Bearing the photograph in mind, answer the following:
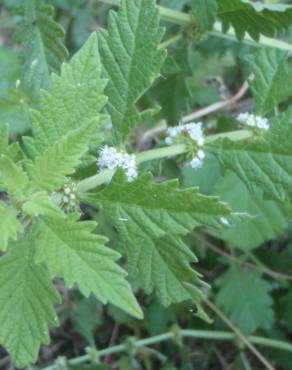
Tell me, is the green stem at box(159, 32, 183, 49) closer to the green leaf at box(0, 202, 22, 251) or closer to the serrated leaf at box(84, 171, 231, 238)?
the serrated leaf at box(84, 171, 231, 238)

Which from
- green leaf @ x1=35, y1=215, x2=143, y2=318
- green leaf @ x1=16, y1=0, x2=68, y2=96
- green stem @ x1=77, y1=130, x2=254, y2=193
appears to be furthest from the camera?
green leaf @ x1=16, y1=0, x2=68, y2=96

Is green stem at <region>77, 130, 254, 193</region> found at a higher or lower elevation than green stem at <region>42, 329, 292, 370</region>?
higher

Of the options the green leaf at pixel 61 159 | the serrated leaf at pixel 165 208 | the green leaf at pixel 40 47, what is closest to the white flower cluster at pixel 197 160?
the serrated leaf at pixel 165 208

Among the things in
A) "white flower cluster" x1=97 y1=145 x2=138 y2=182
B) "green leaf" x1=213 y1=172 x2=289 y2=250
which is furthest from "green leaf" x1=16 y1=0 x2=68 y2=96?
"green leaf" x1=213 y1=172 x2=289 y2=250

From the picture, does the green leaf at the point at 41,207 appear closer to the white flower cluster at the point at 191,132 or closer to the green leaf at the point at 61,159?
the green leaf at the point at 61,159

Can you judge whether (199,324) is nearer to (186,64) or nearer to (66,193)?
(186,64)

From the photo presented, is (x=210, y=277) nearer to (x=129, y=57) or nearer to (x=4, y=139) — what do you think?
(x=129, y=57)

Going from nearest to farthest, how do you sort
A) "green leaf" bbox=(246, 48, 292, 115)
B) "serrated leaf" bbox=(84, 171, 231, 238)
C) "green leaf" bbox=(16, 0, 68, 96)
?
"serrated leaf" bbox=(84, 171, 231, 238)
"green leaf" bbox=(246, 48, 292, 115)
"green leaf" bbox=(16, 0, 68, 96)

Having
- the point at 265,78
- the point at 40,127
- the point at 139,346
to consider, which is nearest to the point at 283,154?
the point at 265,78
